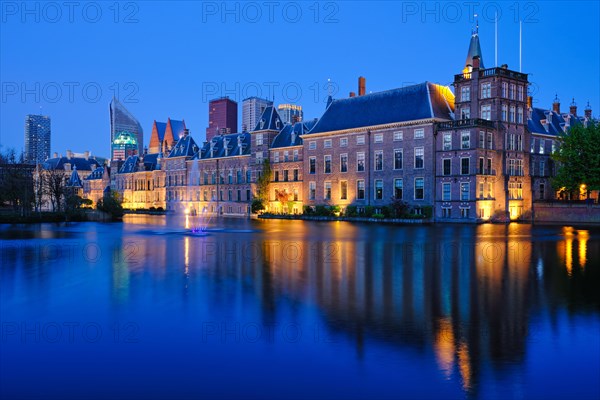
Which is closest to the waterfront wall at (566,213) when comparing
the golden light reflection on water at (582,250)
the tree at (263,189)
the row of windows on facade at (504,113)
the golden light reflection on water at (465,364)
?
the row of windows on facade at (504,113)

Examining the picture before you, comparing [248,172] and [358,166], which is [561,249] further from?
[248,172]

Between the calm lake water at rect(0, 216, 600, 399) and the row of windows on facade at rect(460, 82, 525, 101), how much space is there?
41.1 metres

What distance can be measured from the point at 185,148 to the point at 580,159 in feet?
249

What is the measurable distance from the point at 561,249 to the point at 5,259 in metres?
28.9

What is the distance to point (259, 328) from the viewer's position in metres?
12.1

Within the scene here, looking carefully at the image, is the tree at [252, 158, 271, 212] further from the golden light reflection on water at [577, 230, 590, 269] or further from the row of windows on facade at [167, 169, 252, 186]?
the golden light reflection on water at [577, 230, 590, 269]

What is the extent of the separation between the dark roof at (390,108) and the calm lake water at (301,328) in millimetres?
42714

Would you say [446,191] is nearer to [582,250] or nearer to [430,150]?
[430,150]

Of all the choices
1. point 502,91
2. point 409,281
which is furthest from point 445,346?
point 502,91

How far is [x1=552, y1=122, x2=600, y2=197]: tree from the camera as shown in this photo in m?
56.1

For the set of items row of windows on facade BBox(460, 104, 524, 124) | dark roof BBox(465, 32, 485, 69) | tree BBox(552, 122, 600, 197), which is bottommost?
tree BBox(552, 122, 600, 197)

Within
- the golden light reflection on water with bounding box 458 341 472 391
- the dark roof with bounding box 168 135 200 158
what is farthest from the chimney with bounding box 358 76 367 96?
the golden light reflection on water with bounding box 458 341 472 391

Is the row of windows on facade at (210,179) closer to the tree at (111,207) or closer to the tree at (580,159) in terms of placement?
the tree at (111,207)

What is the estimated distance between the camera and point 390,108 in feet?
223
